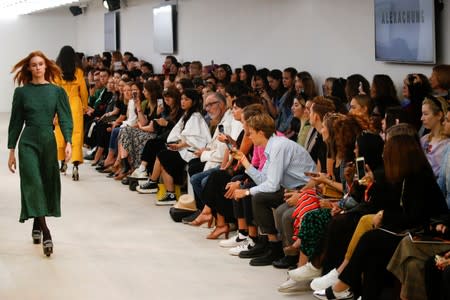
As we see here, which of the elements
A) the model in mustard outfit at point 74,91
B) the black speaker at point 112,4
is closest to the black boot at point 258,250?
the model in mustard outfit at point 74,91

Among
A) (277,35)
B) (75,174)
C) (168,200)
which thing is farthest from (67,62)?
(277,35)

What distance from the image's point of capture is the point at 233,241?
26.1 ft

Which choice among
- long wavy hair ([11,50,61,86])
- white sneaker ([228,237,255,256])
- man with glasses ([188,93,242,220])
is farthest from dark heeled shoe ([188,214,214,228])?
long wavy hair ([11,50,61,86])

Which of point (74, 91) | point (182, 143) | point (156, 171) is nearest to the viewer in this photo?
point (182, 143)

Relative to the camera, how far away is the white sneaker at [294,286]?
6.38 meters

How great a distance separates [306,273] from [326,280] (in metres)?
0.28

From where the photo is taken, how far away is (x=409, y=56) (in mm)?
9070

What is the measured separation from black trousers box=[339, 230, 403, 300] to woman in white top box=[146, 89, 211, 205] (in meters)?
4.29

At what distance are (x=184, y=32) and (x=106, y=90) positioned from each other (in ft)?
8.93

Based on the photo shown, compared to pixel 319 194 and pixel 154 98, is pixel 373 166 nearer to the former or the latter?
pixel 319 194

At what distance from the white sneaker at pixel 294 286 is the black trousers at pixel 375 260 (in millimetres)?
850

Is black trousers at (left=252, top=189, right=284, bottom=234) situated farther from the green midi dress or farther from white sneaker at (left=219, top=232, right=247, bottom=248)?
the green midi dress

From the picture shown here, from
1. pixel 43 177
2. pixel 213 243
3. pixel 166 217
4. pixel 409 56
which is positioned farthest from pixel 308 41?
pixel 43 177

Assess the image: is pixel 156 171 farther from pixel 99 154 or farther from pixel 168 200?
pixel 99 154
